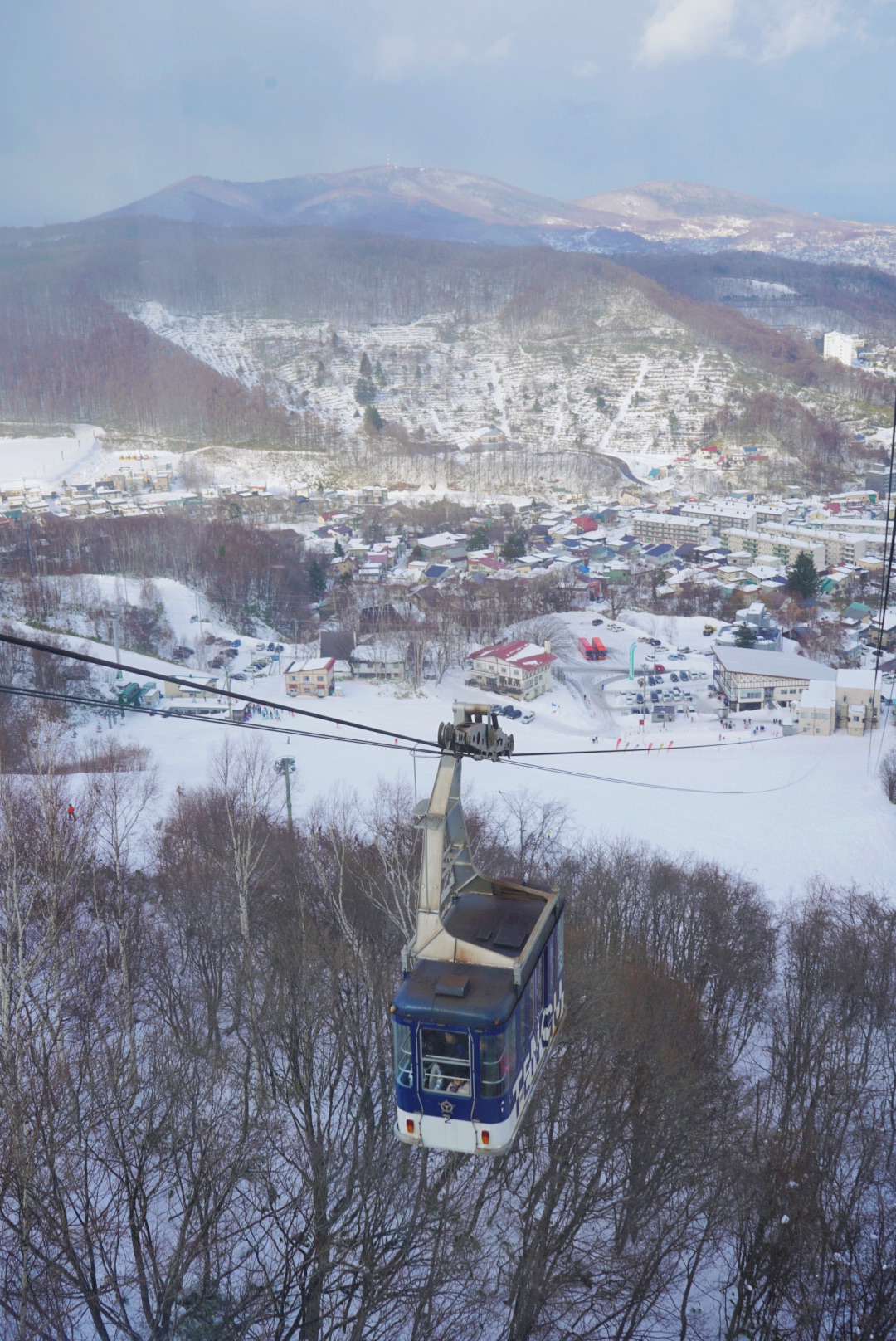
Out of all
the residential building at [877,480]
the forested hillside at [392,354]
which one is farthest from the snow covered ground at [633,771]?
the forested hillside at [392,354]

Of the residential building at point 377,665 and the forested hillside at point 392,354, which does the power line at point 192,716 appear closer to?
the residential building at point 377,665

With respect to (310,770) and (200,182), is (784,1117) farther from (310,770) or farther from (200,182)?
(200,182)

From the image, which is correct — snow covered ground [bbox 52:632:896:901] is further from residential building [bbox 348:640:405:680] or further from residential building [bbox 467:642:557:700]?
residential building [bbox 348:640:405:680]

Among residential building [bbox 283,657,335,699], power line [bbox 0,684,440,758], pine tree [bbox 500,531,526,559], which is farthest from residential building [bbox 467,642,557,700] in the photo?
pine tree [bbox 500,531,526,559]

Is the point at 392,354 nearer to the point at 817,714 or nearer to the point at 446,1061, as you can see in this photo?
the point at 817,714

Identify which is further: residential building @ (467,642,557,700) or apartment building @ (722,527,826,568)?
apartment building @ (722,527,826,568)

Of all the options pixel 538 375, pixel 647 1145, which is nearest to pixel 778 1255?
pixel 647 1145
